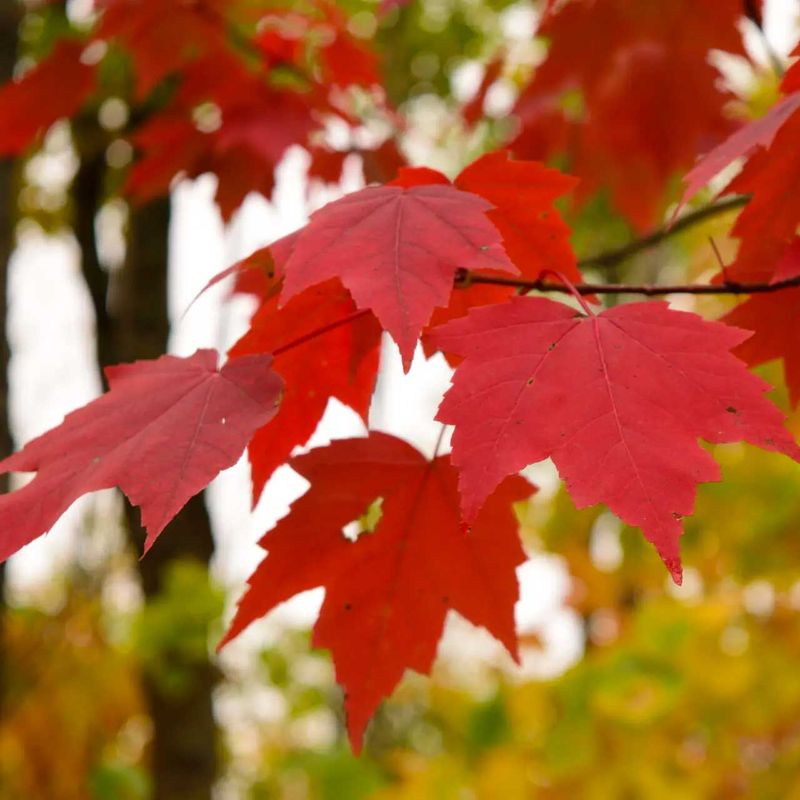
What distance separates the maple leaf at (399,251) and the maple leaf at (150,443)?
0.30 feet

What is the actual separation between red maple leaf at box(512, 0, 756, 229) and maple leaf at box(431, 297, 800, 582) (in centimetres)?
110

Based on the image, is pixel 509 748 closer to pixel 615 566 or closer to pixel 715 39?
pixel 615 566

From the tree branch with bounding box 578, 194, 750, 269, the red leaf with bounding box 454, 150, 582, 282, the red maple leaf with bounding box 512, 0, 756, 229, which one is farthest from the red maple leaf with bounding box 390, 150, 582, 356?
the red maple leaf with bounding box 512, 0, 756, 229

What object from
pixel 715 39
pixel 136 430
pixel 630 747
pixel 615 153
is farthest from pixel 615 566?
pixel 136 430

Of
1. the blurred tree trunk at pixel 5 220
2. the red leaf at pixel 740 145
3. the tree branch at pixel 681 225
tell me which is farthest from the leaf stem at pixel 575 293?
the blurred tree trunk at pixel 5 220

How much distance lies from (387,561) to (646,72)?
3.94 feet

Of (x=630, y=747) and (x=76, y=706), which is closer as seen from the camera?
(x=630, y=747)

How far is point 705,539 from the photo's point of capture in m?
3.11

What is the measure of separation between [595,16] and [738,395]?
125cm

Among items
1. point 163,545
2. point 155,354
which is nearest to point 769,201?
point 155,354

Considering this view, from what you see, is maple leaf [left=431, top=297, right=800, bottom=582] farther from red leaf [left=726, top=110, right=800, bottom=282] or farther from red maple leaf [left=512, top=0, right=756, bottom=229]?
red maple leaf [left=512, top=0, right=756, bottom=229]

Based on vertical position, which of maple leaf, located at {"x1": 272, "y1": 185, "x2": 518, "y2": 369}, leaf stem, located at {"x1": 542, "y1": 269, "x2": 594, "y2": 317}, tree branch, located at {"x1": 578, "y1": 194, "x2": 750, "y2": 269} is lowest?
tree branch, located at {"x1": 578, "y1": 194, "x2": 750, "y2": 269}

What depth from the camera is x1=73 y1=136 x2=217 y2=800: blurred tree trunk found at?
2459mm

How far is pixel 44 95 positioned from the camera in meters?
1.77
